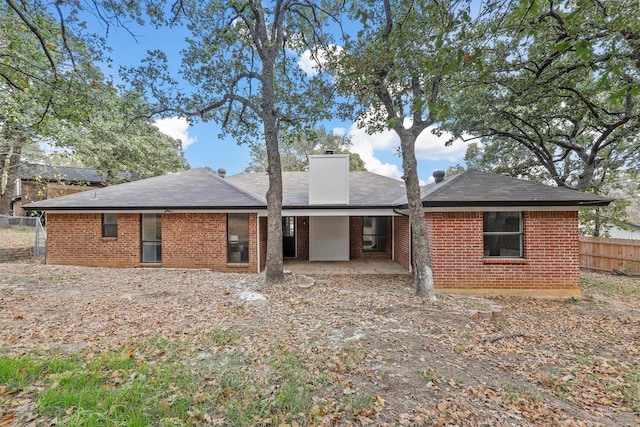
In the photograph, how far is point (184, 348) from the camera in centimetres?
386

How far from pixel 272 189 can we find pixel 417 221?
3852 millimetres

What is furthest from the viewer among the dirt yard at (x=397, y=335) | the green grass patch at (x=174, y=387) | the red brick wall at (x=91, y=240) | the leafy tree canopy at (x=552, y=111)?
the red brick wall at (x=91, y=240)

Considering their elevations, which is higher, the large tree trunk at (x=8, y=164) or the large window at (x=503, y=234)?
the large tree trunk at (x=8, y=164)

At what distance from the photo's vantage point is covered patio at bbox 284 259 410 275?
10.5m

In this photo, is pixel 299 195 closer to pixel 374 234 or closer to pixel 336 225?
pixel 336 225

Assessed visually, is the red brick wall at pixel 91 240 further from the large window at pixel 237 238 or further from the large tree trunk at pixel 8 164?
the large tree trunk at pixel 8 164

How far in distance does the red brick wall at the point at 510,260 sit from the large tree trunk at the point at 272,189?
430cm

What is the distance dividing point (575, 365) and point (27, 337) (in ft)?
24.8

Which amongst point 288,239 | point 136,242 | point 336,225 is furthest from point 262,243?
point 136,242

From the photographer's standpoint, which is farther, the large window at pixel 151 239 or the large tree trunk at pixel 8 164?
the large tree trunk at pixel 8 164

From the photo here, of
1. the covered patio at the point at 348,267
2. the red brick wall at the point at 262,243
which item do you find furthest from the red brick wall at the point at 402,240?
the red brick wall at the point at 262,243

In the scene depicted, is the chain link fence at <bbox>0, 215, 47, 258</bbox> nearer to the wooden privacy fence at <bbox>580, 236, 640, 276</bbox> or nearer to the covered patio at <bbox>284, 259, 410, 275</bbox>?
the covered patio at <bbox>284, 259, 410, 275</bbox>

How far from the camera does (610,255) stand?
458 inches

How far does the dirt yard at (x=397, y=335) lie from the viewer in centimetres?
298
